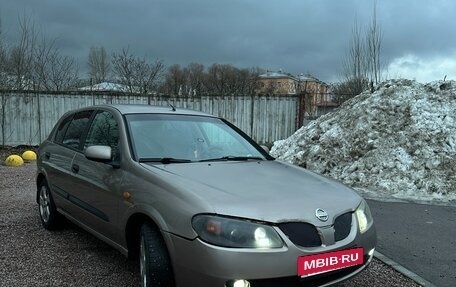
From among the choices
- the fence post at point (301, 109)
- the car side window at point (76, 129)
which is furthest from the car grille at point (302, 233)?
the fence post at point (301, 109)

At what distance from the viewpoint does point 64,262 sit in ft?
14.5

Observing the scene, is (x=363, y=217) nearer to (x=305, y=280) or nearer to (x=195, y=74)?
(x=305, y=280)

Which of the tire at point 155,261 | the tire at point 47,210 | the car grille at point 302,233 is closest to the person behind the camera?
the car grille at point 302,233

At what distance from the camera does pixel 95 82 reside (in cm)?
3084

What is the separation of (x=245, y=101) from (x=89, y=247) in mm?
12102

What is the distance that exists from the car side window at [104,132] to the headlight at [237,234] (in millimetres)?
1465

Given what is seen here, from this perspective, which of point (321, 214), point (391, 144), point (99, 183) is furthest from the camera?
point (391, 144)

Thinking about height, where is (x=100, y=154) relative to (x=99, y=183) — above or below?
above

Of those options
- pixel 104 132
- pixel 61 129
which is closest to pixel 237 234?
pixel 104 132

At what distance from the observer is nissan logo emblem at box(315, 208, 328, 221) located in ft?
9.61

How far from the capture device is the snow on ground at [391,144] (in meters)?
8.67

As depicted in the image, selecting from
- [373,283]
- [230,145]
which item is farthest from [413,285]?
[230,145]

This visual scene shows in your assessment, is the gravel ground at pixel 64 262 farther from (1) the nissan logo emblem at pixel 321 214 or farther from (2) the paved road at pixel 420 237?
(1) the nissan logo emblem at pixel 321 214

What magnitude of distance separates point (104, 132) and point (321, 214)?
2458 mm
